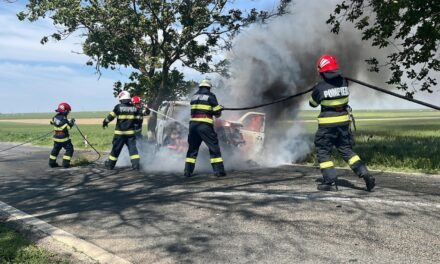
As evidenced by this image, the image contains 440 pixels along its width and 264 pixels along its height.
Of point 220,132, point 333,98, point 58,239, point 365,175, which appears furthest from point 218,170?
point 58,239

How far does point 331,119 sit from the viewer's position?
235 inches

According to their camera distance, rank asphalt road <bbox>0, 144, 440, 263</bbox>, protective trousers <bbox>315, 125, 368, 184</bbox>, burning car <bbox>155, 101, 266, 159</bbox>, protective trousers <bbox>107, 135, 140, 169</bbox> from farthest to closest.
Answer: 1. burning car <bbox>155, 101, 266, 159</bbox>
2. protective trousers <bbox>107, 135, 140, 169</bbox>
3. protective trousers <bbox>315, 125, 368, 184</bbox>
4. asphalt road <bbox>0, 144, 440, 263</bbox>

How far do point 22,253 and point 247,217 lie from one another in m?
2.28

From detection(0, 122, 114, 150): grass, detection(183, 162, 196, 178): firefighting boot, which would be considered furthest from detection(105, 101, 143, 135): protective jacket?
detection(0, 122, 114, 150): grass

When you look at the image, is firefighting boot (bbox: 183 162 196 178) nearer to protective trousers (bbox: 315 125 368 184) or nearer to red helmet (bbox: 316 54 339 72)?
protective trousers (bbox: 315 125 368 184)

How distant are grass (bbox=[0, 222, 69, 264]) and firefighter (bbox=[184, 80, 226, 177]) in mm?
4030

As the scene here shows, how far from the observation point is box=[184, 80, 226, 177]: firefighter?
7.71 meters

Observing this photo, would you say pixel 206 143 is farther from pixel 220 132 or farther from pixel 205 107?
pixel 220 132

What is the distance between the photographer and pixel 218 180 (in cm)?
720

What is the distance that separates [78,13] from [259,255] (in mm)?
10421

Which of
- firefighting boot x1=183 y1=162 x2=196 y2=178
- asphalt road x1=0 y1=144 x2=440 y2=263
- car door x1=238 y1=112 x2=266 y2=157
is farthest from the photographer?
car door x1=238 y1=112 x2=266 y2=157

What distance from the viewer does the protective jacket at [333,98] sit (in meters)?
5.91

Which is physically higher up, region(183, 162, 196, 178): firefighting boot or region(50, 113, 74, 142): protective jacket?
region(50, 113, 74, 142): protective jacket

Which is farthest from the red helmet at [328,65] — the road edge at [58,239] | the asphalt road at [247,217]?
the road edge at [58,239]
